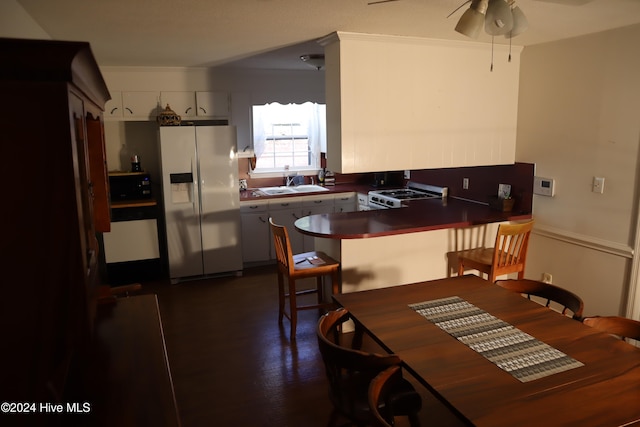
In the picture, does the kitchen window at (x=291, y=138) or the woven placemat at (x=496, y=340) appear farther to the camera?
the kitchen window at (x=291, y=138)

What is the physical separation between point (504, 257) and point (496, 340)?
1679 mm

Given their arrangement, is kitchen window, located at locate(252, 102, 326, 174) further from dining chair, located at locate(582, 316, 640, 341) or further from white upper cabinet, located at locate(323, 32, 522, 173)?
dining chair, located at locate(582, 316, 640, 341)

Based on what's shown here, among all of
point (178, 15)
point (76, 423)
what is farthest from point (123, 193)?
point (76, 423)

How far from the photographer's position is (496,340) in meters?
→ 1.92

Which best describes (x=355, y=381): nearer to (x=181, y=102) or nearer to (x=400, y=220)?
(x=400, y=220)

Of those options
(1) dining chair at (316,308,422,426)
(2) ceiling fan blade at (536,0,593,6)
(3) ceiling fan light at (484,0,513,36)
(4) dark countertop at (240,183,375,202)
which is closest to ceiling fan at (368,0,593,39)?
(3) ceiling fan light at (484,0,513,36)

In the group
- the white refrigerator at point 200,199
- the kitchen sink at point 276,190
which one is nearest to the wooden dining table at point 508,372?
the white refrigerator at point 200,199

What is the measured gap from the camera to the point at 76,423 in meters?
1.28

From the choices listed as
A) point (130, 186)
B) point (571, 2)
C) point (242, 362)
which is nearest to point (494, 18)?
point (571, 2)

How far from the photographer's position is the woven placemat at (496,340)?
5.56 feet

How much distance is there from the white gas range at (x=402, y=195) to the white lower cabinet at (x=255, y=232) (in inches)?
49.2

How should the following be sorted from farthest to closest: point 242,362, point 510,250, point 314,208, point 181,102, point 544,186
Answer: point 314,208, point 181,102, point 544,186, point 510,250, point 242,362

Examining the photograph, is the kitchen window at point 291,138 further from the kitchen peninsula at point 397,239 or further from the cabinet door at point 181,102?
the kitchen peninsula at point 397,239

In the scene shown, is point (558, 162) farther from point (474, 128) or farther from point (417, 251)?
point (417, 251)
